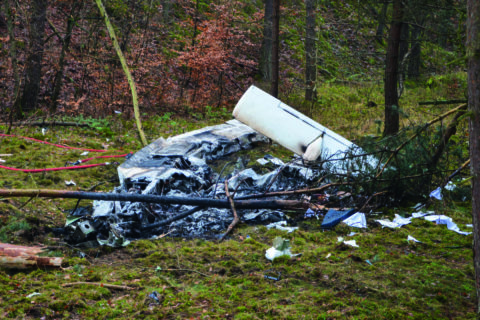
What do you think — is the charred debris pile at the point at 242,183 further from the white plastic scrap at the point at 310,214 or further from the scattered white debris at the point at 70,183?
the scattered white debris at the point at 70,183

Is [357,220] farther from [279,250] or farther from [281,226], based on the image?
[279,250]

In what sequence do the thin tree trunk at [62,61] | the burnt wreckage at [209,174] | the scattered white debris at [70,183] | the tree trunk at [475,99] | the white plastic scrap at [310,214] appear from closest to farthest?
the tree trunk at [475,99]
the burnt wreckage at [209,174]
the white plastic scrap at [310,214]
the scattered white debris at [70,183]
the thin tree trunk at [62,61]

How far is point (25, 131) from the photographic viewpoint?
8320 mm

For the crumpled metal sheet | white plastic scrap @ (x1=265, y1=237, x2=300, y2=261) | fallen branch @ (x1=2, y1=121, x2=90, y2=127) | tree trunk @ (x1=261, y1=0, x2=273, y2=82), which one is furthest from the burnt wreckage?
tree trunk @ (x1=261, y1=0, x2=273, y2=82)

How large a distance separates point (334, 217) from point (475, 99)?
2848 mm

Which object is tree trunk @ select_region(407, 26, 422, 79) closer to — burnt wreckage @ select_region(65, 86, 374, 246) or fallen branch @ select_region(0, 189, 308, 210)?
burnt wreckage @ select_region(65, 86, 374, 246)

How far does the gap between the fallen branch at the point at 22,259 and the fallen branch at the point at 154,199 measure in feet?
2.78

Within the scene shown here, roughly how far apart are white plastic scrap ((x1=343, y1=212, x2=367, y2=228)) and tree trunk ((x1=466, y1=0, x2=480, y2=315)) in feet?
7.96

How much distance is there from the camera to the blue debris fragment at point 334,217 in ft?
16.3

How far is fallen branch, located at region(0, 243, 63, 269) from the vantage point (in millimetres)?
3490

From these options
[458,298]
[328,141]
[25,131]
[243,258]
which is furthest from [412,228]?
[25,131]

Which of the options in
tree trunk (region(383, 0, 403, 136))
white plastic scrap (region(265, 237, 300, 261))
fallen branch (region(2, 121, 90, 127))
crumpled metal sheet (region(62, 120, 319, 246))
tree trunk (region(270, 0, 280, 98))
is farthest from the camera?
tree trunk (region(270, 0, 280, 98))

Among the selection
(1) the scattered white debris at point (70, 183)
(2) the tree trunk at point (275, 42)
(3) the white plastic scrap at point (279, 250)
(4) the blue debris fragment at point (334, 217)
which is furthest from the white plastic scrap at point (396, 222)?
(2) the tree trunk at point (275, 42)

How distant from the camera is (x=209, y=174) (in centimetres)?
664
